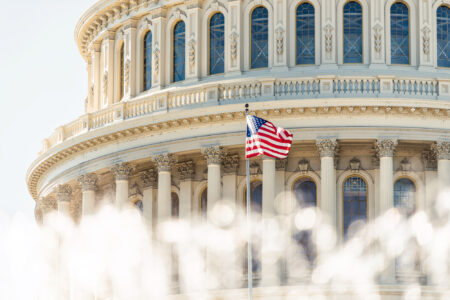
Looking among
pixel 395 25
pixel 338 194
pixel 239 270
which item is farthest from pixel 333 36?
pixel 239 270

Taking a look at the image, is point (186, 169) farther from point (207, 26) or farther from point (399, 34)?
point (399, 34)

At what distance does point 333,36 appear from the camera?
63750 millimetres

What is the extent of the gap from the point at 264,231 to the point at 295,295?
352cm

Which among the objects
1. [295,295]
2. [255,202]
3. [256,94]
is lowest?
[295,295]

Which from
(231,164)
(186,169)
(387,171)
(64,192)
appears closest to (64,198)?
(64,192)

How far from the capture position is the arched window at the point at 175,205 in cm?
6525

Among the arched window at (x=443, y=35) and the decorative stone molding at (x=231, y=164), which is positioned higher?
the arched window at (x=443, y=35)

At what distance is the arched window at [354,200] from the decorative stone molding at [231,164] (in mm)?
4640

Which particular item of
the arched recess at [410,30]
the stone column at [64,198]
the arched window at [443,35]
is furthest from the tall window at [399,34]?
the stone column at [64,198]

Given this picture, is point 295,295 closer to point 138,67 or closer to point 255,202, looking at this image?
point 255,202

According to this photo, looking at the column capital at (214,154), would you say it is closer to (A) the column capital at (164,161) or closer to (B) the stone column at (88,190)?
(A) the column capital at (164,161)

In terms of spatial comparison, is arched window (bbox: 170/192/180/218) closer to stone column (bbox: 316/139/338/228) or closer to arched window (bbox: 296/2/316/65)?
stone column (bbox: 316/139/338/228)

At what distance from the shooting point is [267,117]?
2405 inches

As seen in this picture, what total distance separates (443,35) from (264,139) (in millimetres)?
13330
